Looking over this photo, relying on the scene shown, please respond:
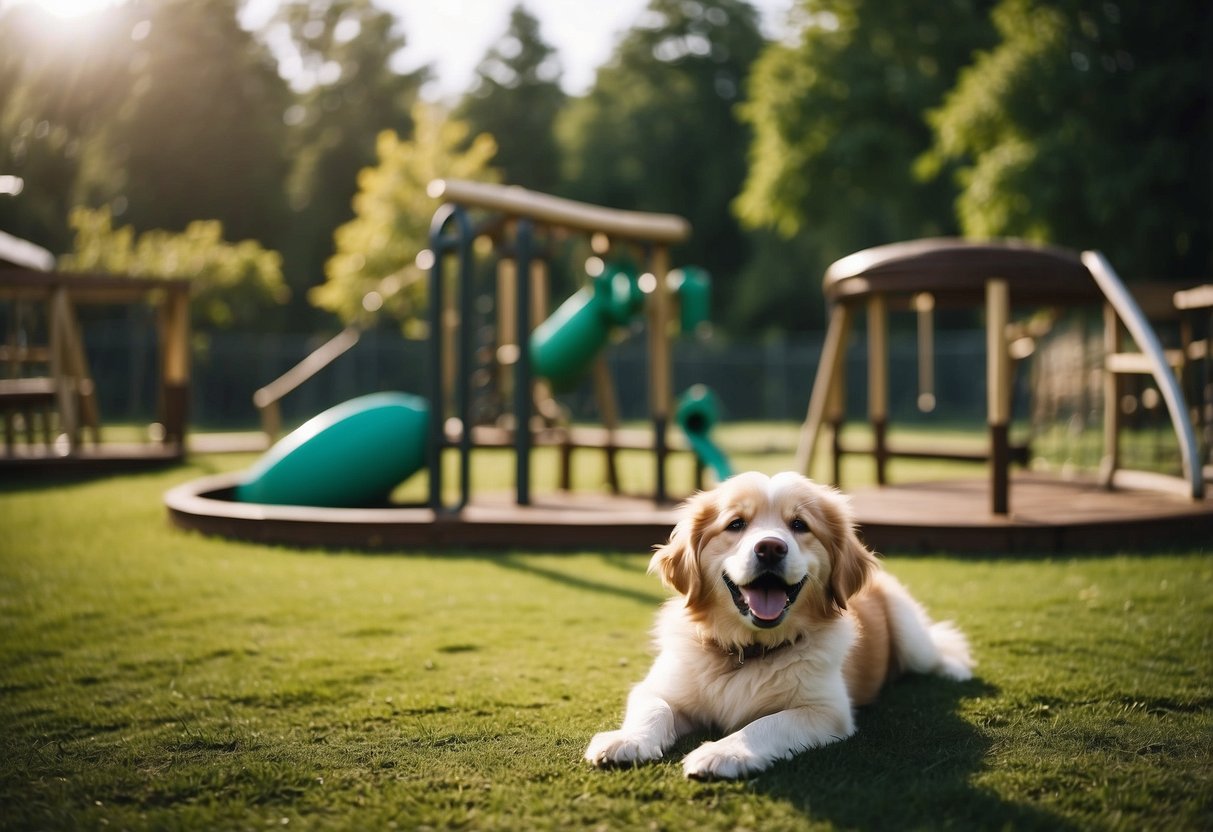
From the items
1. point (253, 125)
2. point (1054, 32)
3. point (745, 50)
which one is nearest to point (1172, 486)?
point (1054, 32)

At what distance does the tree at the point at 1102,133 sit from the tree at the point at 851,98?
16.2ft

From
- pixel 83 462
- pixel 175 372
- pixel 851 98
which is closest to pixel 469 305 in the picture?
pixel 83 462

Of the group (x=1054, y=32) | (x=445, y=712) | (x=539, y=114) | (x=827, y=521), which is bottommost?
(x=445, y=712)

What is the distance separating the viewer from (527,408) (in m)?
8.11

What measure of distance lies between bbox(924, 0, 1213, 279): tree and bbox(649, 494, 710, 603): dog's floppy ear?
1840 centimetres

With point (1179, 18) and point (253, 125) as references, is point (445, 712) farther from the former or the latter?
point (253, 125)

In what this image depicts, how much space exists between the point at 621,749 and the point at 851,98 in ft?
84.7

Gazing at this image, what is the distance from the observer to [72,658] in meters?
4.77

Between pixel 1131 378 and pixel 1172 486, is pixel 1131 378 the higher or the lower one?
the higher one

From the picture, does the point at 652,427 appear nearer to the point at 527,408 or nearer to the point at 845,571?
the point at 527,408

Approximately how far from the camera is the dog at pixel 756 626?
133 inches

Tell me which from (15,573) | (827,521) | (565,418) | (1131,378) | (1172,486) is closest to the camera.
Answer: (827,521)

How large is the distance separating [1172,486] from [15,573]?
28.5 ft

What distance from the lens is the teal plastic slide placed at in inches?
350
